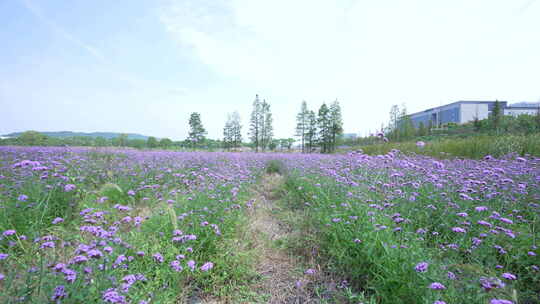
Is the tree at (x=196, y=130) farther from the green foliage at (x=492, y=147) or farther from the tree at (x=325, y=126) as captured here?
the green foliage at (x=492, y=147)

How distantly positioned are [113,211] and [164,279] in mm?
1934

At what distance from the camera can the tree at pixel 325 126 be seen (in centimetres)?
3478

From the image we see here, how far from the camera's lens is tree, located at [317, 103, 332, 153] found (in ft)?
114

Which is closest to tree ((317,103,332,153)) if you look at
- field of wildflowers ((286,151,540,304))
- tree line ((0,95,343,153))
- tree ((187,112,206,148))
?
tree line ((0,95,343,153))

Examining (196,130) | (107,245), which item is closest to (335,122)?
(196,130)

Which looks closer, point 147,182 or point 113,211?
point 113,211

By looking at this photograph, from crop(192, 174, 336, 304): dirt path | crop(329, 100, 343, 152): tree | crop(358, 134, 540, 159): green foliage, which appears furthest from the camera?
crop(329, 100, 343, 152): tree

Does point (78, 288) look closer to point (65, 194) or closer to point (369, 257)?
point (369, 257)

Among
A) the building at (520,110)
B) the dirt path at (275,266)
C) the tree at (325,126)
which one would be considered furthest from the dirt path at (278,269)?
the building at (520,110)

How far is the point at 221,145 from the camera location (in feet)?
170

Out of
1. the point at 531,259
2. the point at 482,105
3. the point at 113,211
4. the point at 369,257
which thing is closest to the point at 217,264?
the point at 369,257

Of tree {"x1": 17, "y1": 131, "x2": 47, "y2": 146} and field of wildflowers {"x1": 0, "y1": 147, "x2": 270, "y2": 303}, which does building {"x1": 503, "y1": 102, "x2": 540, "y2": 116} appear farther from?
tree {"x1": 17, "y1": 131, "x2": 47, "y2": 146}

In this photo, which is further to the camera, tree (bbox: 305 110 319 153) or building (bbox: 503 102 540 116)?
tree (bbox: 305 110 319 153)

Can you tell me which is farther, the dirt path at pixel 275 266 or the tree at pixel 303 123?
the tree at pixel 303 123
